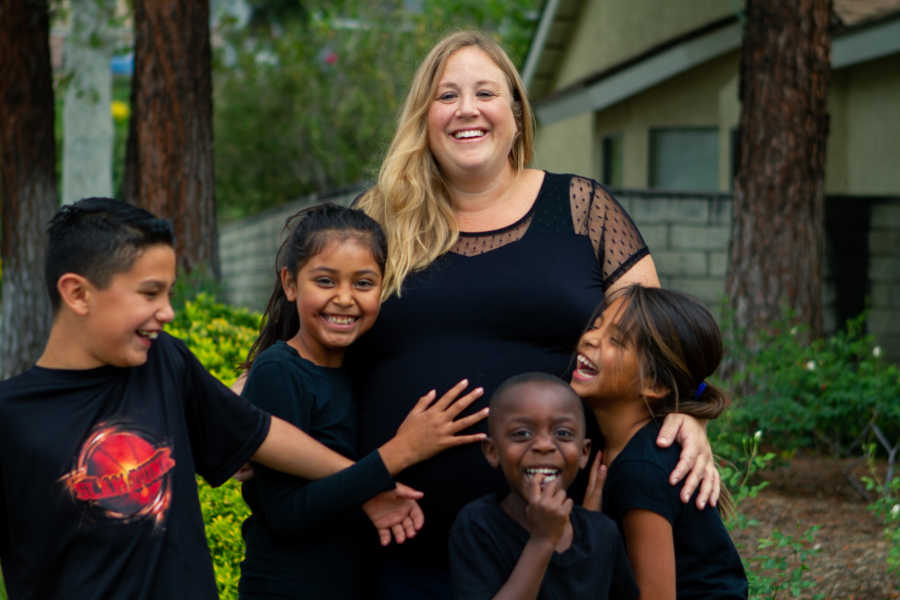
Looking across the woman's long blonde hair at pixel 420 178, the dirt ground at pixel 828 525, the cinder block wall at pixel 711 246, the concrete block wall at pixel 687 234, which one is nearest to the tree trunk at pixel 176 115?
the cinder block wall at pixel 711 246

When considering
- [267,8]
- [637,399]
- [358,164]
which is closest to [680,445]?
[637,399]

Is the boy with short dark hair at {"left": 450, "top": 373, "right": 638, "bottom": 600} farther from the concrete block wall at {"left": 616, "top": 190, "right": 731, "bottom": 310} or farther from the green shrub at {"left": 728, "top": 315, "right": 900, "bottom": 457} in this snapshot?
the concrete block wall at {"left": 616, "top": 190, "right": 731, "bottom": 310}

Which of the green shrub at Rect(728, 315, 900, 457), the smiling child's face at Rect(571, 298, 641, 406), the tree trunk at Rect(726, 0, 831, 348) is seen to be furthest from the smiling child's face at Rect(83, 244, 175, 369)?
the tree trunk at Rect(726, 0, 831, 348)

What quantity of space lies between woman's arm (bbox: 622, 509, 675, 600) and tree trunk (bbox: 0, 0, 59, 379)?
26.3 feet

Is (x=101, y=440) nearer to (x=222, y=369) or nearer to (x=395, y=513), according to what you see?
(x=395, y=513)

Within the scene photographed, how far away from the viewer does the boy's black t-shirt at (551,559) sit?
2561mm

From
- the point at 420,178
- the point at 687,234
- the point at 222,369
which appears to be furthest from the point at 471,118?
the point at 687,234

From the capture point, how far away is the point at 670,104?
551 inches

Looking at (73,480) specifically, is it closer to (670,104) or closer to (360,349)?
(360,349)

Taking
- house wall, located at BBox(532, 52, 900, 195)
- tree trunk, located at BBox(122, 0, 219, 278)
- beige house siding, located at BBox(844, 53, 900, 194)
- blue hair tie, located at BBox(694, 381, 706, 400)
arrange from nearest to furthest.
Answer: blue hair tie, located at BBox(694, 381, 706, 400), tree trunk, located at BBox(122, 0, 219, 278), beige house siding, located at BBox(844, 53, 900, 194), house wall, located at BBox(532, 52, 900, 195)

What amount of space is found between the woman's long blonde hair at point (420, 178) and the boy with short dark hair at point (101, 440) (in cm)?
82

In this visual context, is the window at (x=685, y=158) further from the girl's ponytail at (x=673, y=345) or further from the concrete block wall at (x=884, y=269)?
the girl's ponytail at (x=673, y=345)

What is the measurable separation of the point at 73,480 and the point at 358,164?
21459mm

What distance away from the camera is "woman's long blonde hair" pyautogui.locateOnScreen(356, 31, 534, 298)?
3.23 metres
